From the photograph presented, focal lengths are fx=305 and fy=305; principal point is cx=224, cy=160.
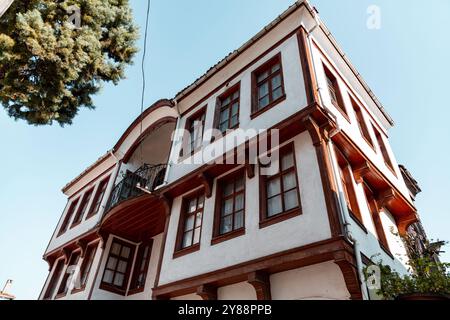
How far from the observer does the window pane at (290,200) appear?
6.26m

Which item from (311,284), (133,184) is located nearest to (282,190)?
(311,284)

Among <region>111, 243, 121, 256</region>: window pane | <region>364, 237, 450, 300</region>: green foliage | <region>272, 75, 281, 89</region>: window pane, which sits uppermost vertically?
<region>272, 75, 281, 89</region>: window pane

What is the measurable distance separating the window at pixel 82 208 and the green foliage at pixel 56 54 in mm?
6933

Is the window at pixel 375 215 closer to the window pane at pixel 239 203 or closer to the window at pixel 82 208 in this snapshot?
the window pane at pixel 239 203

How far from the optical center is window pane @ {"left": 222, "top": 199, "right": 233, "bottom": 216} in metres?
7.59

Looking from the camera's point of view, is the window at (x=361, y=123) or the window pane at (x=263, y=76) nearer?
the window pane at (x=263, y=76)

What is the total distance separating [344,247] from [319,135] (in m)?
2.49

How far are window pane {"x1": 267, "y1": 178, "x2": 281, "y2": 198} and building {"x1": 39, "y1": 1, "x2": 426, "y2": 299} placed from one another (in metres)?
0.05

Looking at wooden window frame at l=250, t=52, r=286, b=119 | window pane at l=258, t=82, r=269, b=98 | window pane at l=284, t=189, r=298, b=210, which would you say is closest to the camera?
window pane at l=284, t=189, r=298, b=210

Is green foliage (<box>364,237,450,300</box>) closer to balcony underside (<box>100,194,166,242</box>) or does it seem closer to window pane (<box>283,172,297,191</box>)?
window pane (<box>283,172,297,191</box>)

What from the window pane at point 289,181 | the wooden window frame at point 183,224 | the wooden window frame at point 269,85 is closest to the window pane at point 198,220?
the wooden window frame at point 183,224

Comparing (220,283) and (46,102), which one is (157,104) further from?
(220,283)

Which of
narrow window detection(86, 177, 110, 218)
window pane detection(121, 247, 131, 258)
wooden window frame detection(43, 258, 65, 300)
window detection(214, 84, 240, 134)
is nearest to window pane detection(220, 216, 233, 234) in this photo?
window detection(214, 84, 240, 134)

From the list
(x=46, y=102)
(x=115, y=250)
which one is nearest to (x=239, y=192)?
(x=46, y=102)
